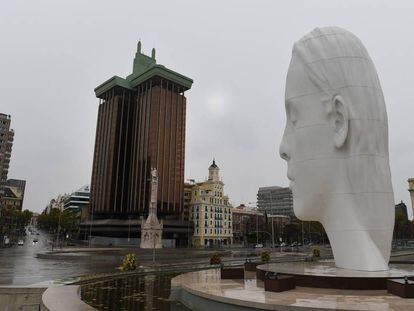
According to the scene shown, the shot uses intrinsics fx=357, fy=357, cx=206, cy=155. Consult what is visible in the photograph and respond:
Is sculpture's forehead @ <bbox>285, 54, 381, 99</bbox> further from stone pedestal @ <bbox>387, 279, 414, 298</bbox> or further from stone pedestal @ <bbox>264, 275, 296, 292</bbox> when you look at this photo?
stone pedestal @ <bbox>264, 275, 296, 292</bbox>

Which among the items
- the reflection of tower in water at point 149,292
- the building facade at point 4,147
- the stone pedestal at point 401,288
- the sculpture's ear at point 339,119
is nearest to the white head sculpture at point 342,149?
the sculpture's ear at point 339,119

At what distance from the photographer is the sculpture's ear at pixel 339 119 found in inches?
690

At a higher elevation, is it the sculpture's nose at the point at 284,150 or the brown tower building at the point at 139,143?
the brown tower building at the point at 139,143

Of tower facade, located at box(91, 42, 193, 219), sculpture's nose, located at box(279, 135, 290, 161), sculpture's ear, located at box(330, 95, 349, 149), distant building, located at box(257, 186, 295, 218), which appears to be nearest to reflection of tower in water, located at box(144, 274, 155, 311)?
sculpture's nose, located at box(279, 135, 290, 161)

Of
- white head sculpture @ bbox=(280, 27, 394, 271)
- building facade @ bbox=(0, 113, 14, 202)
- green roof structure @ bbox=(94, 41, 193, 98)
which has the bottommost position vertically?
white head sculpture @ bbox=(280, 27, 394, 271)

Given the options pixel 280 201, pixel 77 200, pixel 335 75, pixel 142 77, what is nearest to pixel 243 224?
pixel 280 201

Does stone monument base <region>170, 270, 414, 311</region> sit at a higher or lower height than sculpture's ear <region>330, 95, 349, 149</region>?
lower

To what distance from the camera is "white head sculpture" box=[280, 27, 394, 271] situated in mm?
17000

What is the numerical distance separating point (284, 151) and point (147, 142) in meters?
81.4

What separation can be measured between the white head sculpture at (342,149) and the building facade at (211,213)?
78.6 meters

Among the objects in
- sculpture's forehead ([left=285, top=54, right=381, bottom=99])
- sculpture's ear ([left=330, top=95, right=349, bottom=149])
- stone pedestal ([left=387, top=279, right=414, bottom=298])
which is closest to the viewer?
stone pedestal ([left=387, top=279, right=414, bottom=298])

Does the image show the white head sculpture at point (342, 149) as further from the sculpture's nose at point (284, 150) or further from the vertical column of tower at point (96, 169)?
the vertical column of tower at point (96, 169)

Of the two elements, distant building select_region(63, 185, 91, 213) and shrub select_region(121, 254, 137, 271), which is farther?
distant building select_region(63, 185, 91, 213)

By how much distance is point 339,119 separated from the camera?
17.9 meters
